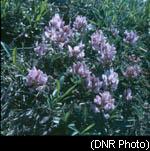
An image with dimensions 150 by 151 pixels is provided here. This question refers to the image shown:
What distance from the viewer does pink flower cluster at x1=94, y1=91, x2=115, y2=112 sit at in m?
3.00

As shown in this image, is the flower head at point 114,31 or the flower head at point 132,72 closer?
the flower head at point 132,72

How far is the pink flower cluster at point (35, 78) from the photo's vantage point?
2994 millimetres

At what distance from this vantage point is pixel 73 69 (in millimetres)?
3209

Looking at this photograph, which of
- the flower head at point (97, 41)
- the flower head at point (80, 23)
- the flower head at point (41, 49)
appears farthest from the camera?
the flower head at point (80, 23)

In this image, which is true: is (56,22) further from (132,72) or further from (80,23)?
(132,72)

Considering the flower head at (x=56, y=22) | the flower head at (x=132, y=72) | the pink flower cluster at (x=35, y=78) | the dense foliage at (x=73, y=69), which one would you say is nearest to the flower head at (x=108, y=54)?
the dense foliage at (x=73, y=69)

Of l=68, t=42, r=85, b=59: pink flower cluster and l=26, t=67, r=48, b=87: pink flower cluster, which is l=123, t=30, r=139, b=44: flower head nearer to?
l=68, t=42, r=85, b=59: pink flower cluster

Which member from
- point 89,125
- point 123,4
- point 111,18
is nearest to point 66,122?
point 89,125

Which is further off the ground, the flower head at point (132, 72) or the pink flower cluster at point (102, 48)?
the pink flower cluster at point (102, 48)

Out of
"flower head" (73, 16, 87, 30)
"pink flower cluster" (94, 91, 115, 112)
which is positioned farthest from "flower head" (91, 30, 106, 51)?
"pink flower cluster" (94, 91, 115, 112)

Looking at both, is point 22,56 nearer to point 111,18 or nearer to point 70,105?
point 70,105

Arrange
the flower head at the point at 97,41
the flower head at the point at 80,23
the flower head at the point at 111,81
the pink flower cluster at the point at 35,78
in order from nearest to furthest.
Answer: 1. the pink flower cluster at the point at 35,78
2. the flower head at the point at 111,81
3. the flower head at the point at 97,41
4. the flower head at the point at 80,23

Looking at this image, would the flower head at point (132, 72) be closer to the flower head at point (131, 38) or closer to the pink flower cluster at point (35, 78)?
the flower head at point (131, 38)

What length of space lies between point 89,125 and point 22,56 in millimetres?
839
